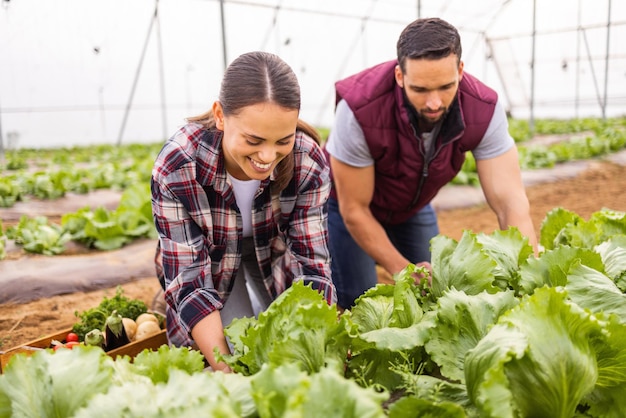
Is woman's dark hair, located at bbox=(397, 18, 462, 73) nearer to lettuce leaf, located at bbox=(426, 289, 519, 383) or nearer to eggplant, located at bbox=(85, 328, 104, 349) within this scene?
lettuce leaf, located at bbox=(426, 289, 519, 383)

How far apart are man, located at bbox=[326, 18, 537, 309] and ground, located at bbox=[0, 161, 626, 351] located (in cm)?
242

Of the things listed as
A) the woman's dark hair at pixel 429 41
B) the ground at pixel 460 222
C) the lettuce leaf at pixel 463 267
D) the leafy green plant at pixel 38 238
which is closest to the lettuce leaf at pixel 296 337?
the lettuce leaf at pixel 463 267

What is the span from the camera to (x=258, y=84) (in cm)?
211

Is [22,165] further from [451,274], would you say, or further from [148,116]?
[451,274]

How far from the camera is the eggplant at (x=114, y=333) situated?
125 inches

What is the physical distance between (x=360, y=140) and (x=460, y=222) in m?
5.12

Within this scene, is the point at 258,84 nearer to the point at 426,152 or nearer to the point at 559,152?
the point at 426,152

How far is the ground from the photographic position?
4.26 m

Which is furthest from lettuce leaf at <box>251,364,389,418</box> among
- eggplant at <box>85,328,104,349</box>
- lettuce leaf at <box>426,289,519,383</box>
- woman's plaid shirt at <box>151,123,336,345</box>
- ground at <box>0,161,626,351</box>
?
ground at <box>0,161,626,351</box>

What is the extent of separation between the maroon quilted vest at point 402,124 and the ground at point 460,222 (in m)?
2.63

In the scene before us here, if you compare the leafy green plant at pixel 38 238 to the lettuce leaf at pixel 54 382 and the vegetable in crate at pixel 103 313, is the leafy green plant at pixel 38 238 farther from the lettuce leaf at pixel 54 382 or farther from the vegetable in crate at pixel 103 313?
the lettuce leaf at pixel 54 382

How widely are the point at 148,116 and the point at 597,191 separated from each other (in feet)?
52.1

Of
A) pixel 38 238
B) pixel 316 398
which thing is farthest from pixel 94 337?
pixel 38 238

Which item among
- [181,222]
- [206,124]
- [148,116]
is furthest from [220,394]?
[148,116]
